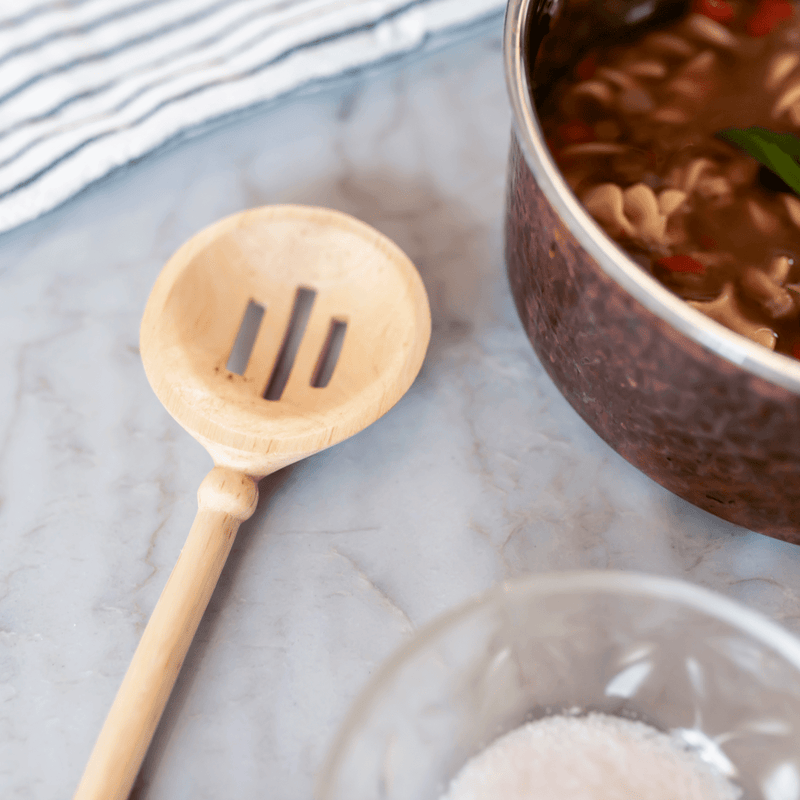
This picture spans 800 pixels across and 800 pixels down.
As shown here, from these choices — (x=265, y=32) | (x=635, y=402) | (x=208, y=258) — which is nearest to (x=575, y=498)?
(x=635, y=402)

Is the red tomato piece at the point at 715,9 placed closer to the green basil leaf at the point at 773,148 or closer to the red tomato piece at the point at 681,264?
the green basil leaf at the point at 773,148

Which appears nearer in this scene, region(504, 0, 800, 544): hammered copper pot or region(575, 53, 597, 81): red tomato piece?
region(504, 0, 800, 544): hammered copper pot

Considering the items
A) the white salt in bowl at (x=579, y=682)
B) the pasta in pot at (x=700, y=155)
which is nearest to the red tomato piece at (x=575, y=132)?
the pasta in pot at (x=700, y=155)

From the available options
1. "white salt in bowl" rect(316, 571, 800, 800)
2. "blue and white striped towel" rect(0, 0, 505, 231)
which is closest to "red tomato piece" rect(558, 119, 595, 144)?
"blue and white striped towel" rect(0, 0, 505, 231)

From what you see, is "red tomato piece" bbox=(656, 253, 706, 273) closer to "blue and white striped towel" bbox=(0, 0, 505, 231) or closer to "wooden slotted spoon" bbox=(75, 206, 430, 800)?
"wooden slotted spoon" bbox=(75, 206, 430, 800)

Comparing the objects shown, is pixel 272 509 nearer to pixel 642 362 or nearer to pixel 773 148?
pixel 642 362

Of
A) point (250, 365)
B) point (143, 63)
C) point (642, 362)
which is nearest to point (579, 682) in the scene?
point (642, 362)
